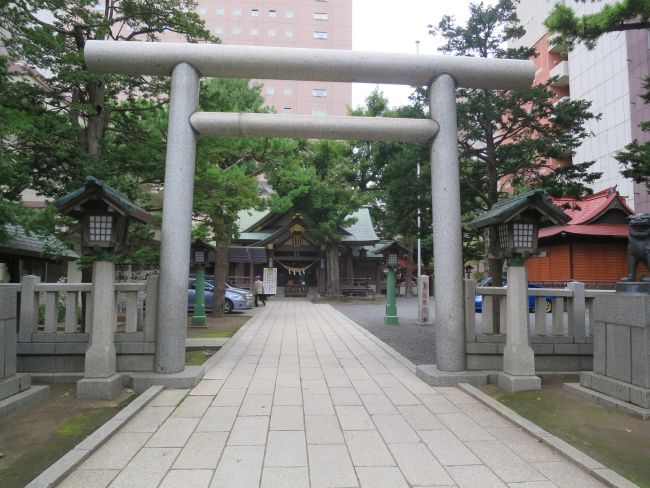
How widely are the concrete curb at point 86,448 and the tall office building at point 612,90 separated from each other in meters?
23.5

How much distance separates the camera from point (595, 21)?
6758 millimetres

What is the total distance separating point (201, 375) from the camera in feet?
22.1

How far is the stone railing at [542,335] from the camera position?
22.4ft

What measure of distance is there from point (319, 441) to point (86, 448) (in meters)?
2.11

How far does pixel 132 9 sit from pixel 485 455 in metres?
10.3

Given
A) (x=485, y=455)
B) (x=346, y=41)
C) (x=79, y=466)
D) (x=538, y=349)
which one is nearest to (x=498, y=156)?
(x=538, y=349)

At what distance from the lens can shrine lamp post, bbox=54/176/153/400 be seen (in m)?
5.73

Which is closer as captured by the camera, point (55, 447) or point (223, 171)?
point (55, 447)

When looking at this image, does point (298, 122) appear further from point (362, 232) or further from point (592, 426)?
point (362, 232)

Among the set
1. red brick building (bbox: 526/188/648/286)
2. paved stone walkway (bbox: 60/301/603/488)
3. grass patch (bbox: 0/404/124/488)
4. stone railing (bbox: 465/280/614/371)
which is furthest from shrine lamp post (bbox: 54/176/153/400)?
red brick building (bbox: 526/188/648/286)

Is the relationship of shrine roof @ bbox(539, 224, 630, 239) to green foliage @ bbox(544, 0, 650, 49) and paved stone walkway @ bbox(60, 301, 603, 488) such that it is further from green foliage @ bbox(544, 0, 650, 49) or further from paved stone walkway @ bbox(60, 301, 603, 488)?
paved stone walkway @ bbox(60, 301, 603, 488)

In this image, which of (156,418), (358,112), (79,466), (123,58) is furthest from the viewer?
(358,112)

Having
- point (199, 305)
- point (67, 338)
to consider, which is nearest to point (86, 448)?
point (67, 338)

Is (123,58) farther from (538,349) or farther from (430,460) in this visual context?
(538,349)
